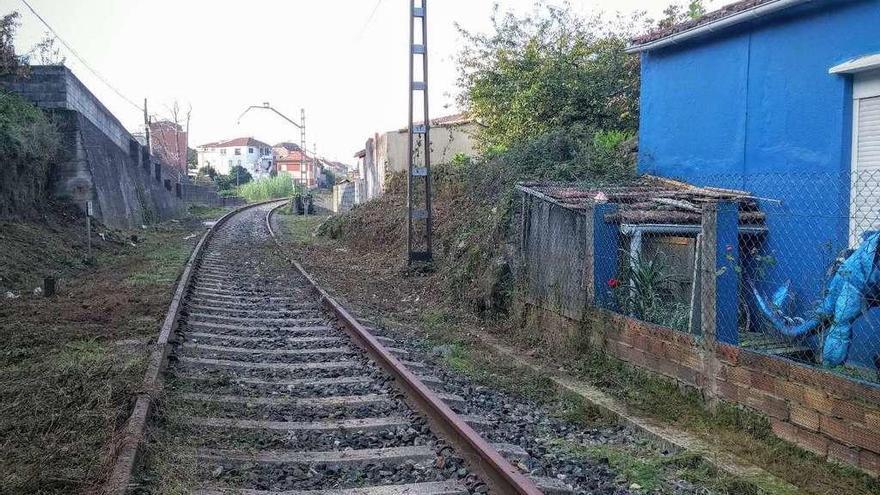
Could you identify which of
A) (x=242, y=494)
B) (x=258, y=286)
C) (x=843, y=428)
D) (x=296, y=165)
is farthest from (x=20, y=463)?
(x=296, y=165)

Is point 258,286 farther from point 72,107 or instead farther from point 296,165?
point 296,165

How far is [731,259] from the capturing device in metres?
5.76

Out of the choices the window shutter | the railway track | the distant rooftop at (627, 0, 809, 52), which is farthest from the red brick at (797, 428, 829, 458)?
the distant rooftop at (627, 0, 809, 52)

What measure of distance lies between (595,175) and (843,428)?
669cm

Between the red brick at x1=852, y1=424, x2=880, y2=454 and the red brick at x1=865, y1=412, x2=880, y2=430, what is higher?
the red brick at x1=865, y1=412, x2=880, y2=430

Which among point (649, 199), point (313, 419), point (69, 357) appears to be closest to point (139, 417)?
point (313, 419)

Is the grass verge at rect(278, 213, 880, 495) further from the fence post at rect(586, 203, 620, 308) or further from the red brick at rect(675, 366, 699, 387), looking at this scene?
the fence post at rect(586, 203, 620, 308)

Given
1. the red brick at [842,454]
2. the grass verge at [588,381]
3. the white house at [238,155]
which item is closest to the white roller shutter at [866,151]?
the grass verge at [588,381]

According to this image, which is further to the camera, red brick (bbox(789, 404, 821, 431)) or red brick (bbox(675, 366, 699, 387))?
red brick (bbox(675, 366, 699, 387))

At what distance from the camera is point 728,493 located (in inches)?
166

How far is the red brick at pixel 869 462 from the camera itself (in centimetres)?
414

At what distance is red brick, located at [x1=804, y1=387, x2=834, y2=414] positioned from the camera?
14.5 ft

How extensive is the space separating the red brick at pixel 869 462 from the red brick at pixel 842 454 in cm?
3

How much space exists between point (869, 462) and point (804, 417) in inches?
19.4
